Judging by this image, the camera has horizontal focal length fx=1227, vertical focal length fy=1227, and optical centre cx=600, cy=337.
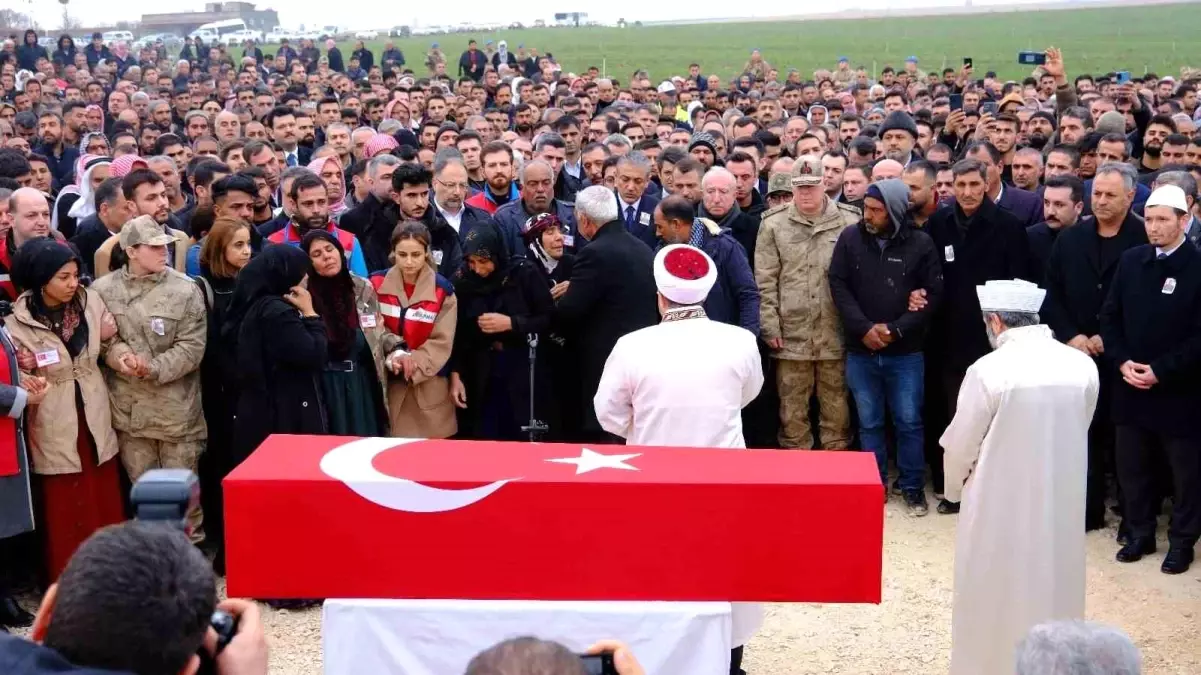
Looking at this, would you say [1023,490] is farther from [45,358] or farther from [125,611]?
[45,358]

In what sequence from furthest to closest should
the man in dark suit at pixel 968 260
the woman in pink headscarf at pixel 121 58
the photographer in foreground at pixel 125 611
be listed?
1. the woman in pink headscarf at pixel 121 58
2. the man in dark suit at pixel 968 260
3. the photographer in foreground at pixel 125 611

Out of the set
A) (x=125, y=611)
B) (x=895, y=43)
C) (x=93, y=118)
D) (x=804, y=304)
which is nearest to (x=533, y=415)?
(x=804, y=304)

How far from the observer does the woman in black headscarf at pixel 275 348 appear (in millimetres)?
5883

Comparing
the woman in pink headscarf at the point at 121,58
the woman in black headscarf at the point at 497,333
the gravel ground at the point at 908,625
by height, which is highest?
the woman in pink headscarf at the point at 121,58

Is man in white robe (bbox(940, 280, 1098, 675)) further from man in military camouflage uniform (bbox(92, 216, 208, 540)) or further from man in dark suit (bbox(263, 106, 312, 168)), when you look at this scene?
man in dark suit (bbox(263, 106, 312, 168))

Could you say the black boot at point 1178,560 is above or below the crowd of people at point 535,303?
below

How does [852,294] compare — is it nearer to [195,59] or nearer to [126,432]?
[126,432]

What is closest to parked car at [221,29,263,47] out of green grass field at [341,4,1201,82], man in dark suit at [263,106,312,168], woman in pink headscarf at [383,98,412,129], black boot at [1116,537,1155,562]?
green grass field at [341,4,1201,82]

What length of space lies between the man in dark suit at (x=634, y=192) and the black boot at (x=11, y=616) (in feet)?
14.1

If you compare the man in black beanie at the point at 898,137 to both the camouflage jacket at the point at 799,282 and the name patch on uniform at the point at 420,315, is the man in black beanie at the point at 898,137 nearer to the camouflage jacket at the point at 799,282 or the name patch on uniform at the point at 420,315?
the camouflage jacket at the point at 799,282

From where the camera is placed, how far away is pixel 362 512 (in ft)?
11.3

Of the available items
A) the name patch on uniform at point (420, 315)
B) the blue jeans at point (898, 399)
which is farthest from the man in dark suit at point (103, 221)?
the blue jeans at point (898, 399)

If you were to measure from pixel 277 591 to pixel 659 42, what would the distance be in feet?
208

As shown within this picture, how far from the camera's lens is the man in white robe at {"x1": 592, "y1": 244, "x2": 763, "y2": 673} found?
469cm
